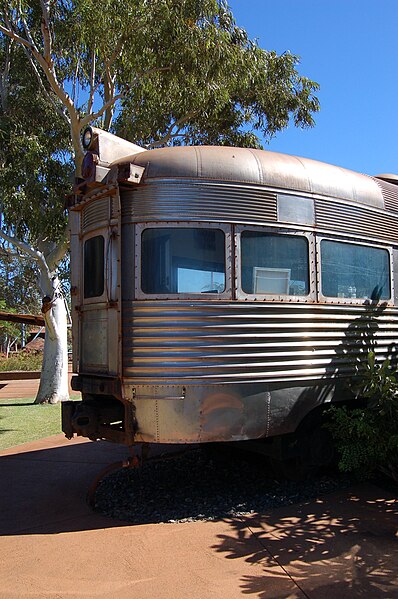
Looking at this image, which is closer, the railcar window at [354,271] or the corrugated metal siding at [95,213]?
the corrugated metal siding at [95,213]

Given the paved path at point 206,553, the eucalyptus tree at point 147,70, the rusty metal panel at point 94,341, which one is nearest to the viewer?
the paved path at point 206,553

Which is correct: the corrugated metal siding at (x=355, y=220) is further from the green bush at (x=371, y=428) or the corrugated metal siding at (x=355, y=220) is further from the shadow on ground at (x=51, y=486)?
the shadow on ground at (x=51, y=486)

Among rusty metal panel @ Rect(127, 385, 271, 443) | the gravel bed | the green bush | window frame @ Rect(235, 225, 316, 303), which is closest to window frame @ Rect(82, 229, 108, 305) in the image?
rusty metal panel @ Rect(127, 385, 271, 443)

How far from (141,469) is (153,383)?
204 cm

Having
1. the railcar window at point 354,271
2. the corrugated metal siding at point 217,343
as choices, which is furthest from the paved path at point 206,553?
the railcar window at point 354,271

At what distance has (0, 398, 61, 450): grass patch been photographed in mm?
8531

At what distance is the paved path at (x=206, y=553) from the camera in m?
3.34

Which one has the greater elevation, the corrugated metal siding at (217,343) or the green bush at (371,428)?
the corrugated metal siding at (217,343)

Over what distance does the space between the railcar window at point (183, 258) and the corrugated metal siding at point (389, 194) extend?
236 centimetres

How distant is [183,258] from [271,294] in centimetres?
85

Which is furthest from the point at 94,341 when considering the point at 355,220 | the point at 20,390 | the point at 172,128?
the point at 20,390

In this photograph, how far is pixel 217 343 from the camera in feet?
14.5

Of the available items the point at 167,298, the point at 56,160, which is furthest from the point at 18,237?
the point at 167,298

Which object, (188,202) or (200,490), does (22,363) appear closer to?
(200,490)
